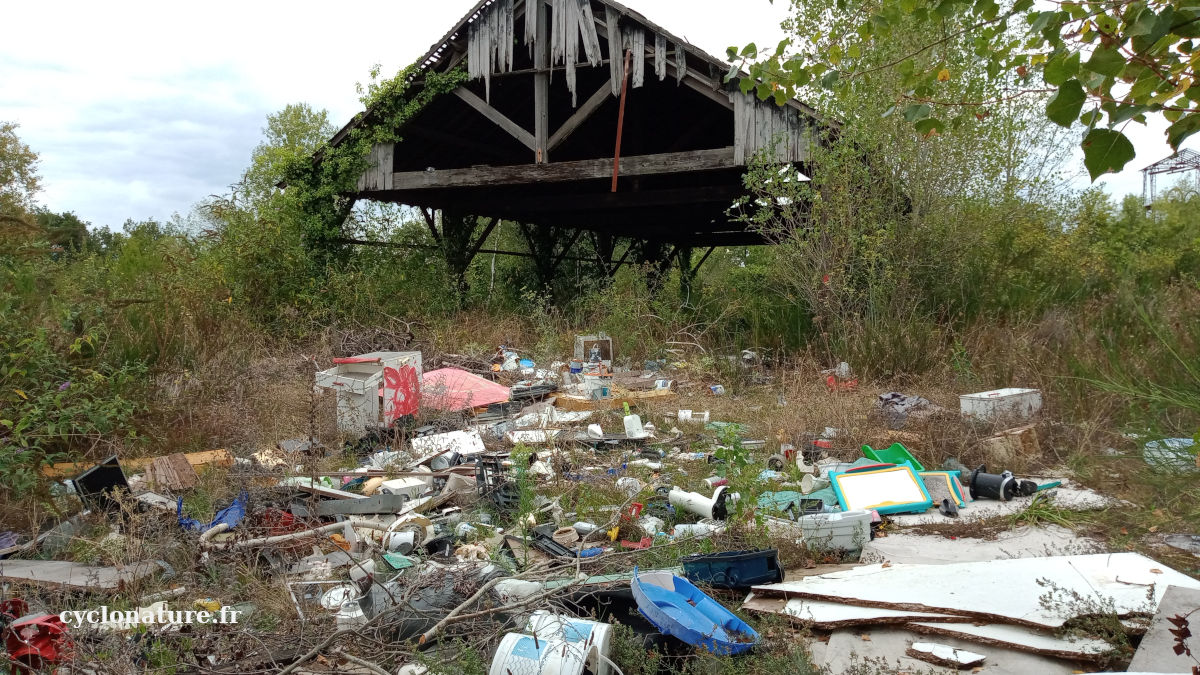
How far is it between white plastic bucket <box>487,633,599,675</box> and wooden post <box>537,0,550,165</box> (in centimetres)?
888

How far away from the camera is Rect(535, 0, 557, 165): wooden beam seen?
10.2 m

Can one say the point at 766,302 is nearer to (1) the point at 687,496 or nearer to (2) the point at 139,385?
(1) the point at 687,496

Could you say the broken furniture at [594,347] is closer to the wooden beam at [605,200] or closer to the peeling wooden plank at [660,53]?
the wooden beam at [605,200]

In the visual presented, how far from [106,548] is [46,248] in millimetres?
2881

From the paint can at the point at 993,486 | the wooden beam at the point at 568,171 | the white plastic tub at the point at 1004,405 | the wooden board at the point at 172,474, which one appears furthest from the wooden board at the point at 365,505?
the wooden beam at the point at 568,171

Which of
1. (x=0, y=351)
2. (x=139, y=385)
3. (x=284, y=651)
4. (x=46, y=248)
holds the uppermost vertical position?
(x=46, y=248)

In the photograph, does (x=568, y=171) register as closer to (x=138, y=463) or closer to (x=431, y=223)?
(x=431, y=223)

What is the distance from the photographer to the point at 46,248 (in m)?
5.47

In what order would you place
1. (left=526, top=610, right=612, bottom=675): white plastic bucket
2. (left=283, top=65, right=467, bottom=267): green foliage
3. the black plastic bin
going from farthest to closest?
1. (left=283, top=65, right=467, bottom=267): green foliage
2. the black plastic bin
3. (left=526, top=610, right=612, bottom=675): white plastic bucket

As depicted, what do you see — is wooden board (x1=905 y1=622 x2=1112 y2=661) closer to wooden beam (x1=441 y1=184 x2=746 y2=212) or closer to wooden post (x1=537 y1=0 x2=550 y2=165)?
wooden post (x1=537 y1=0 x2=550 y2=165)

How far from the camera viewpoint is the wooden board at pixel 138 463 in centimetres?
528

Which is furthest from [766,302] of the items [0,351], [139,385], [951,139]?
[0,351]

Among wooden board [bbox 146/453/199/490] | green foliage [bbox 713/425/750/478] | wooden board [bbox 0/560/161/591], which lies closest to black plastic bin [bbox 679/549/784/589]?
green foliage [bbox 713/425/750/478]

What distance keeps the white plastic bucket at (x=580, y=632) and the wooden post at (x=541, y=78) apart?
8.73 metres
